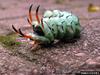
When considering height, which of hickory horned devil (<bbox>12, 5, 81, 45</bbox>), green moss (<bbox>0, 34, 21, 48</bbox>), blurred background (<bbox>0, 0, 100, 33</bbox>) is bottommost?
blurred background (<bbox>0, 0, 100, 33</bbox>)

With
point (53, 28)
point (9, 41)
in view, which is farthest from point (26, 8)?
point (53, 28)

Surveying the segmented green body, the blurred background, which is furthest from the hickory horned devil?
the blurred background

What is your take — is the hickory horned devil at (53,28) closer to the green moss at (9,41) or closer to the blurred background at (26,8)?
the green moss at (9,41)

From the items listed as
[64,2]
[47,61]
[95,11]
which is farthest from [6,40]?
[64,2]

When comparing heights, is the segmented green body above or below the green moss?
above

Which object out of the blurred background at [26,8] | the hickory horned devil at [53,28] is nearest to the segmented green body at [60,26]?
the hickory horned devil at [53,28]

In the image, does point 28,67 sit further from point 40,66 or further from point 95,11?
point 95,11

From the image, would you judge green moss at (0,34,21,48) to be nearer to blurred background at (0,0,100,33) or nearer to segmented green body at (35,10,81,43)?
segmented green body at (35,10,81,43)

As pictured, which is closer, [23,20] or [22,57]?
[22,57]
